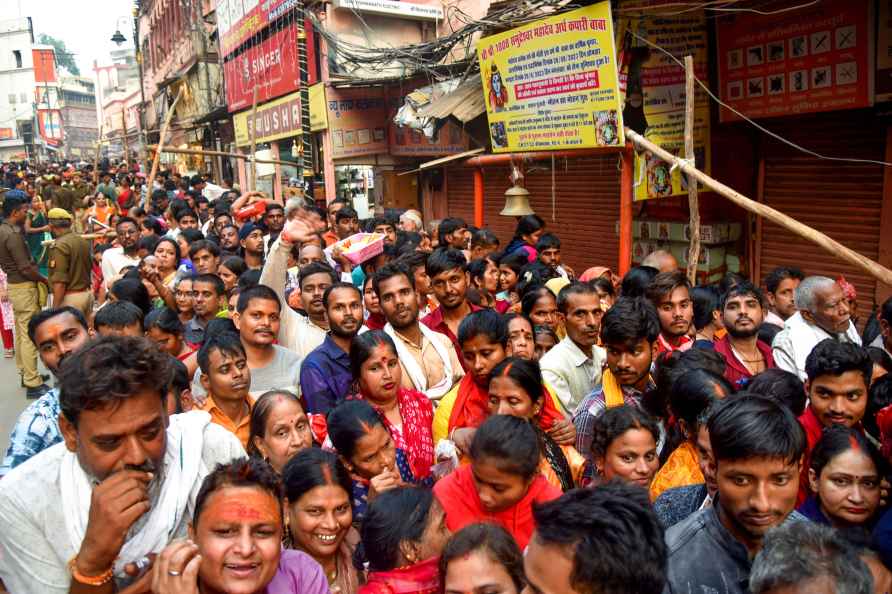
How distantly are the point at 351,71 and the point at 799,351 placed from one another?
11.5 m

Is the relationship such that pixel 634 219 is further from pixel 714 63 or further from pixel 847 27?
pixel 847 27

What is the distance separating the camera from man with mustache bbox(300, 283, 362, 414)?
136 inches

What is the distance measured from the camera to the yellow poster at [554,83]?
6.46m

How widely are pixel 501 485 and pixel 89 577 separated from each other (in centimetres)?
124

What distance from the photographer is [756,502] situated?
184 centimetres

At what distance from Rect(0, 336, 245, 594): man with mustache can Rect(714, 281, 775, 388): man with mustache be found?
10.2 ft

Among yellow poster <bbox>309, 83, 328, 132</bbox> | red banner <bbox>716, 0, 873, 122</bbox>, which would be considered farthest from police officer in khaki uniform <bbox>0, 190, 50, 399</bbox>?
red banner <bbox>716, 0, 873, 122</bbox>

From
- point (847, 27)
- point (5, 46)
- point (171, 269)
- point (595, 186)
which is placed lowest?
point (171, 269)

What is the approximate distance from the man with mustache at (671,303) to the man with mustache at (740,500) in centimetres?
203

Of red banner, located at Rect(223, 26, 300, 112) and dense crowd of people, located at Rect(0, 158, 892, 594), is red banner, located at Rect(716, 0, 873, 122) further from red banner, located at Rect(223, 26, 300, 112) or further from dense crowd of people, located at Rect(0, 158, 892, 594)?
red banner, located at Rect(223, 26, 300, 112)

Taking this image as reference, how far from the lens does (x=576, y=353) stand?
12.3ft

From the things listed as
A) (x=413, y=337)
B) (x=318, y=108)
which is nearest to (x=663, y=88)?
(x=413, y=337)

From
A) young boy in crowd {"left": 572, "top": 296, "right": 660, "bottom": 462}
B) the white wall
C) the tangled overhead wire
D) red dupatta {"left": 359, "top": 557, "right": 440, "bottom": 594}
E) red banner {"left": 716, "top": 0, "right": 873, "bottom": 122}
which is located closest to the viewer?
red dupatta {"left": 359, "top": 557, "right": 440, "bottom": 594}

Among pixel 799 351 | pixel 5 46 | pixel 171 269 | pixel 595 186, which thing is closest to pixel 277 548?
pixel 799 351
